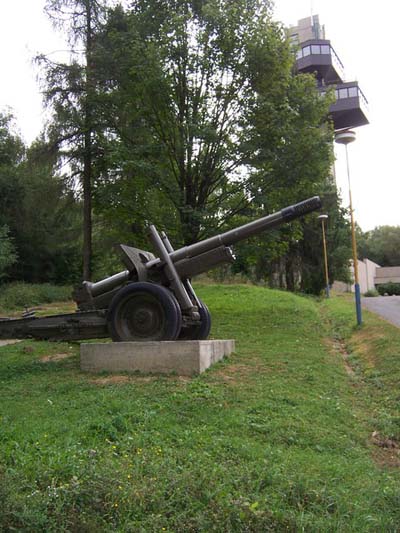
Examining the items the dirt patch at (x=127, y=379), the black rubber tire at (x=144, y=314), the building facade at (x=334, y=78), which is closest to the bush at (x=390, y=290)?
the building facade at (x=334, y=78)

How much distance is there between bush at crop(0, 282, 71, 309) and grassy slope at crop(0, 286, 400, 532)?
55.4ft

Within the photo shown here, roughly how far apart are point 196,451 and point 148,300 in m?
4.76

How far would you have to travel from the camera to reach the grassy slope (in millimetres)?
4086

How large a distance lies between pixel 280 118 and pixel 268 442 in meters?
12.7

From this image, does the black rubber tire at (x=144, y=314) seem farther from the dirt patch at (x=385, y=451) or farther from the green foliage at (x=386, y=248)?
the green foliage at (x=386, y=248)

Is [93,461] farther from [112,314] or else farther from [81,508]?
[112,314]

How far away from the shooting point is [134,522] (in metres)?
3.96

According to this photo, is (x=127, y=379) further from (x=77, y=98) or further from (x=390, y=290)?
(x=390, y=290)

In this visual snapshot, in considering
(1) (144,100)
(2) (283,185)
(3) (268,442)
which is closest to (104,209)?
(1) (144,100)

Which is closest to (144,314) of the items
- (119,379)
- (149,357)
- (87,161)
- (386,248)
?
(149,357)

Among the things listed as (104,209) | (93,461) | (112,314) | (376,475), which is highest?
(104,209)

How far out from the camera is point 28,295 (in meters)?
28.0

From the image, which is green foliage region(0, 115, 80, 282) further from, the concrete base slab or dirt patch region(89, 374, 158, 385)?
dirt patch region(89, 374, 158, 385)

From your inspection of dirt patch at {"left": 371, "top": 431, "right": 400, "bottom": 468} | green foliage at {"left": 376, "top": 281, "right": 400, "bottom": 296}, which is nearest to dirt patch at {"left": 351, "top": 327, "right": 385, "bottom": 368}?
dirt patch at {"left": 371, "top": 431, "right": 400, "bottom": 468}
